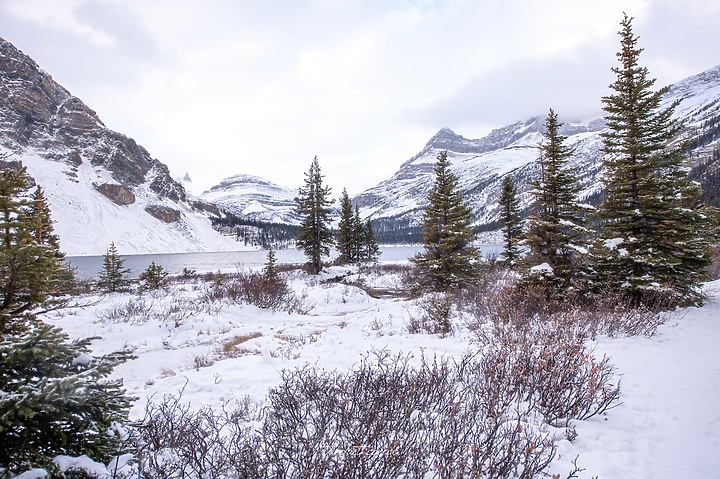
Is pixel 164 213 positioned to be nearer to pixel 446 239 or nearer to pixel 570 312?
pixel 446 239

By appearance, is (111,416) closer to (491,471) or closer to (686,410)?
(491,471)

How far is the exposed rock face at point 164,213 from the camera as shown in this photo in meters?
118

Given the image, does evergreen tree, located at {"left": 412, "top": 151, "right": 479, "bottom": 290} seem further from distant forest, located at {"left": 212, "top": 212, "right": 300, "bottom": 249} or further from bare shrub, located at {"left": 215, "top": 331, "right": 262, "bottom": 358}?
distant forest, located at {"left": 212, "top": 212, "right": 300, "bottom": 249}

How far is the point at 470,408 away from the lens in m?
4.03

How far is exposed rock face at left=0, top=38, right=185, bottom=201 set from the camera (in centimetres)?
11394

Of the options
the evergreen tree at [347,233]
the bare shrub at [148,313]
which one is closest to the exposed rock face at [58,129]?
the evergreen tree at [347,233]

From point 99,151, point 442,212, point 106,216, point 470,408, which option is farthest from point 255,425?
point 99,151

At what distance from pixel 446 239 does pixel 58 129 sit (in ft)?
546

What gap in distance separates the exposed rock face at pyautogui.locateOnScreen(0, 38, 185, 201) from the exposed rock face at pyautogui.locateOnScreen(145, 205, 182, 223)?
12.1 metres

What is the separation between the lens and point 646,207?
10805 millimetres

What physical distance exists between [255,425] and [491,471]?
104 inches

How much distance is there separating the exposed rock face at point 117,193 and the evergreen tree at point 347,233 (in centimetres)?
10800

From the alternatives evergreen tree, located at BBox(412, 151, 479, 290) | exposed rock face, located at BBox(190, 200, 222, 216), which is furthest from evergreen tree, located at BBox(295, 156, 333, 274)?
exposed rock face, located at BBox(190, 200, 222, 216)

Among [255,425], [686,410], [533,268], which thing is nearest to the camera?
[255,425]
